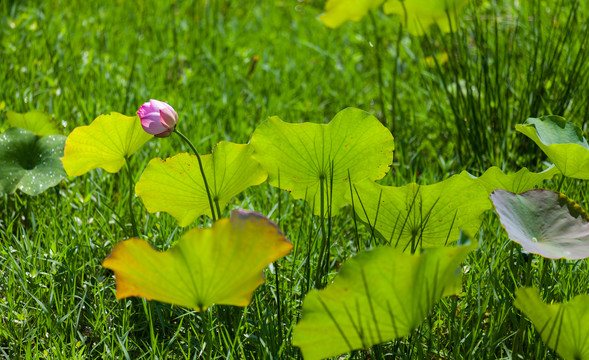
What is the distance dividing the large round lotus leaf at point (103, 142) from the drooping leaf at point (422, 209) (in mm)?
454

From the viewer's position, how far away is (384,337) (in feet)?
3.03

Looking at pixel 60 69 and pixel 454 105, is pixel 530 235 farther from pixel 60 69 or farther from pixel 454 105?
pixel 60 69

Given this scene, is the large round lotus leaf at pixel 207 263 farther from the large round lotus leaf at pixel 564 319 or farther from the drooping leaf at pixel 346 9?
the drooping leaf at pixel 346 9

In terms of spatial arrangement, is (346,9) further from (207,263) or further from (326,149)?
(207,263)

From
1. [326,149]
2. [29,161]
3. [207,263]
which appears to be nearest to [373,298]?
[207,263]

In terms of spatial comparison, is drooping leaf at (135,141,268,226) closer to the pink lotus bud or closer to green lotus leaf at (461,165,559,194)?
the pink lotus bud

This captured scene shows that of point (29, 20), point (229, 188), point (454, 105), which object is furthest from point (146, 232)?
point (29, 20)

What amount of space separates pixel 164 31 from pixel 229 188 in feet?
6.30

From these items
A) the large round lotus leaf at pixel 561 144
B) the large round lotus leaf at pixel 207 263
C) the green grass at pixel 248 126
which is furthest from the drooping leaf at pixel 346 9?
the large round lotus leaf at pixel 207 263

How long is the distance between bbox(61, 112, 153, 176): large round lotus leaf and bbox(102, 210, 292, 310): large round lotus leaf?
368mm

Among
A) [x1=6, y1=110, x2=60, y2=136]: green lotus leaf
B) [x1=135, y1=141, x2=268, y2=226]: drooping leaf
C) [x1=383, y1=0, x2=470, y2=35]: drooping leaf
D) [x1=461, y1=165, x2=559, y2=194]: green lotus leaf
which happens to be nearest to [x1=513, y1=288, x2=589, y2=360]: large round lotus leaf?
[x1=461, y1=165, x2=559, y2=194]: green lotus leaf

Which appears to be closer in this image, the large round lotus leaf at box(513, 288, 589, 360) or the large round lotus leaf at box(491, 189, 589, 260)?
the large round lotus leaf at box(513, 288, 589, 360)

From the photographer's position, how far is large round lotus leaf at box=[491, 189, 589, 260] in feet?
3.48

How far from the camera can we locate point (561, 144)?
3.63ft
